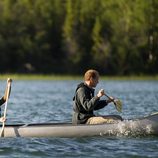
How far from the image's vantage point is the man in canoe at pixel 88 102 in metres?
17.5

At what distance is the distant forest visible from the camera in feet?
253

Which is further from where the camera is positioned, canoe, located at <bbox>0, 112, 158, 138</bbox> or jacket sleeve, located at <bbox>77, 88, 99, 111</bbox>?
canoe, located at <bbox>0, 112, 158, 138</bbox>

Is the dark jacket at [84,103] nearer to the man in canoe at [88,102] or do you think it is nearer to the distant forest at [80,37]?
the man in canoe at [88,102]

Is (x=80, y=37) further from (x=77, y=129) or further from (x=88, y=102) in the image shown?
(x=88, y=102)

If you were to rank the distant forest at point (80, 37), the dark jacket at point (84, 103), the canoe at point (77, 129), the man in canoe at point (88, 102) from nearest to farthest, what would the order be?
the man in canoe at point (88, 102), the dark jacket at point (84, 103), the canoe at point (77, 129), the distant forest at point (80, 37)

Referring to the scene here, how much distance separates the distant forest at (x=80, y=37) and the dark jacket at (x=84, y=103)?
57367mm

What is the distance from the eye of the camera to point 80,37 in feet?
268

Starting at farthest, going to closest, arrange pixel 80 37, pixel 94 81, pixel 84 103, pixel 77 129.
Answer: pixel 80 37 < pixel 77 129 < pixel 84 103 < pixel 94 81

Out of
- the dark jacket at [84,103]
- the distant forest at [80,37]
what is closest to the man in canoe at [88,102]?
the dark jacket at [84,103]

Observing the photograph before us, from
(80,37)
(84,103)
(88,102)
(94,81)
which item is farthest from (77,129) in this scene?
(80,37)

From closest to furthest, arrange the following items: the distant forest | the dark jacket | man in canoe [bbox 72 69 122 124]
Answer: man in canoe [bbox 72 69 122 124], the dark jacket, the distant forest

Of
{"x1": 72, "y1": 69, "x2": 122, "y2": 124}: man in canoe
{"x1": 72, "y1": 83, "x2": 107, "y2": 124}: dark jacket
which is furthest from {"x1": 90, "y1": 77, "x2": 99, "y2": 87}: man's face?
{"x1": 72, "y1": 83, "x2": 107, "y2": 124}: dark jacket

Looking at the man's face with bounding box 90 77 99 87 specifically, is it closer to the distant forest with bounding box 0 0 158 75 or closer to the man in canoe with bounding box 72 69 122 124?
the man in canoe with bounding box 72 69 122 124

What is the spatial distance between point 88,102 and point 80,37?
2530 inches
